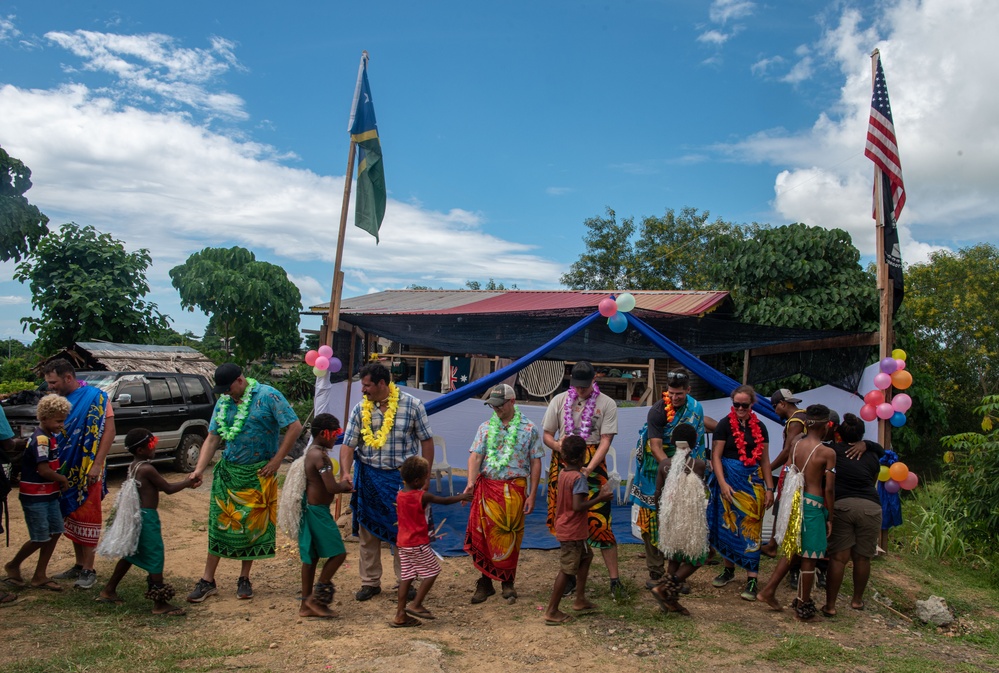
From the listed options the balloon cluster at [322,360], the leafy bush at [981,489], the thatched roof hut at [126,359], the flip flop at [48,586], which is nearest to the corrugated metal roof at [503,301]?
the thatched roof hut at [126,359]

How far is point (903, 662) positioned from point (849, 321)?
8.61m

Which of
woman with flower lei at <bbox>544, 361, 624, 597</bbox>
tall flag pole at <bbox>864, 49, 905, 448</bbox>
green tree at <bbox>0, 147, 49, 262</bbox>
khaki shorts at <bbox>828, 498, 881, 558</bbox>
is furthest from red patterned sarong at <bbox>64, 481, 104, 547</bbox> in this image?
green tree at <bbox>0, 147, 49, 262</bbox>

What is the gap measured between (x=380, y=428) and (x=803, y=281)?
31.5 ft

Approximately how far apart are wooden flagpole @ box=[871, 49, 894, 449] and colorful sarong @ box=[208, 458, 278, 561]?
5590 millimetres

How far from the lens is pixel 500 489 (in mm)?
4926

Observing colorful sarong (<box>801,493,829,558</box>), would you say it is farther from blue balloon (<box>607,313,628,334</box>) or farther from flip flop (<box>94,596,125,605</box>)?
flip flop (<box>94,596,125,605</box>)

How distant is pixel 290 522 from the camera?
15.2 ft

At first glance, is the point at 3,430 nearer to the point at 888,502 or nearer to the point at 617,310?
the point at 617,310

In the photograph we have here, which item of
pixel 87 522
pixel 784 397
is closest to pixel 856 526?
pixel 784 397

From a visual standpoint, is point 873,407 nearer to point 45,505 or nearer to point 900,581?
point 900,581

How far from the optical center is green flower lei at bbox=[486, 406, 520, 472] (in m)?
4.94

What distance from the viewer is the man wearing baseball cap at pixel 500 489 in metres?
4.92

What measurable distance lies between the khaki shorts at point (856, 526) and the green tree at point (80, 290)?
15.8 meters

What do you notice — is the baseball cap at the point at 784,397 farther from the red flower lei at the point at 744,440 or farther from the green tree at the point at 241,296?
the green tree at the point at 241,296
